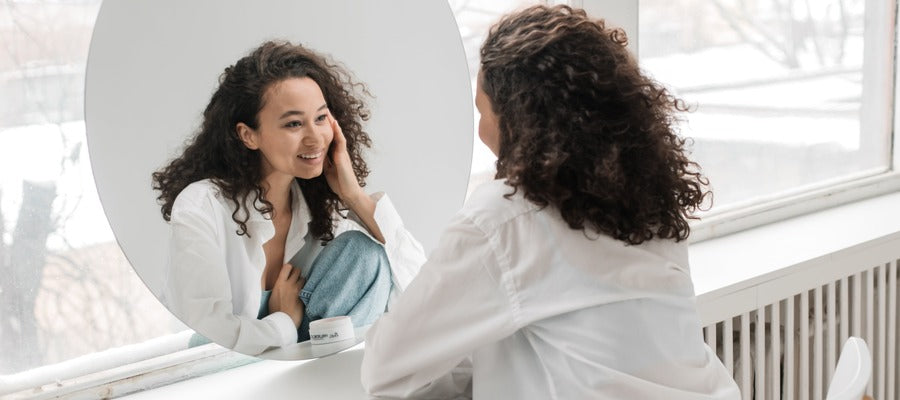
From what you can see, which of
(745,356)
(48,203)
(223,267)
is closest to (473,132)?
(223,267)

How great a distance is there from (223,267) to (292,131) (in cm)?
19

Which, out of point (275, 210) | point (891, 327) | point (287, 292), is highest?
point (275, 210)

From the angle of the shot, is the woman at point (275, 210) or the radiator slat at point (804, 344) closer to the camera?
the woman at point (275, 210)

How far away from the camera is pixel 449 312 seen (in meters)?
1.11

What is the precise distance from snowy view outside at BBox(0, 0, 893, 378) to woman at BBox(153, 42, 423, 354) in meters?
0.12

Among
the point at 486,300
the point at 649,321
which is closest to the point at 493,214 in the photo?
the point at 486,300

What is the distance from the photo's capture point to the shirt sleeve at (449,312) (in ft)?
3.61

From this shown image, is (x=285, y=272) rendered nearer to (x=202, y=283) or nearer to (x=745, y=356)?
(x=202, y=283)

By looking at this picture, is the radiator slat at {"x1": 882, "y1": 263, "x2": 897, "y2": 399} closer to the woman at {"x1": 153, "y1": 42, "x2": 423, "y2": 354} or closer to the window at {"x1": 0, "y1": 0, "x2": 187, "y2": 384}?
the woman at {"x1": 153, "y1": 42, "x2": 423, "y2": 354}

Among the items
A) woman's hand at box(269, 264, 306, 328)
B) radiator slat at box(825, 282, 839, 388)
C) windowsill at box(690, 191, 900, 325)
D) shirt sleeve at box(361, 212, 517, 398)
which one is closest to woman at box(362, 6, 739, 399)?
shirt sleeve at box(361, 212, 517, 398)

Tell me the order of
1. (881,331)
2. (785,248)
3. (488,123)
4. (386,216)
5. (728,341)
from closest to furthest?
1. (488,123)
2. (386,216)
3. (728,341)
4. (785,248)
5. (881,331)

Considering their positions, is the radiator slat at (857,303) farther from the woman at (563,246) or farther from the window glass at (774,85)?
the woman at (563,246)

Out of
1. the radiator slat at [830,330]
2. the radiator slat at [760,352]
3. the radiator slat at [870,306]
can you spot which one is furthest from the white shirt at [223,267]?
the radiator slat at [870,306]

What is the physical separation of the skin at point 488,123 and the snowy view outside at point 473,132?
0.39m
